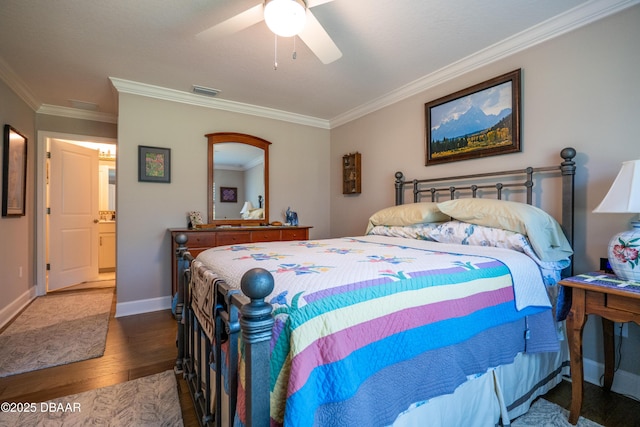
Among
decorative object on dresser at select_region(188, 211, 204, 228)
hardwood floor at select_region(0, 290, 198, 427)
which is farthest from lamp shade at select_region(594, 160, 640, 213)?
decorative object on dresser at select_region(188, 211, 204, 228)

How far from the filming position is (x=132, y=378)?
6.53 ft

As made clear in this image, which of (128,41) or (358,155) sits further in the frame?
(358,155)

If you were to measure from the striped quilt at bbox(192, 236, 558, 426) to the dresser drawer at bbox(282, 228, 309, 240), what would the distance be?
209 cm

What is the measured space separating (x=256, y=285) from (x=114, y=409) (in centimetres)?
163

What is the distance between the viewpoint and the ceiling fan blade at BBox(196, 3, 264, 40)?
175 centimetres

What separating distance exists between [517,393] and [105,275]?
5973mm

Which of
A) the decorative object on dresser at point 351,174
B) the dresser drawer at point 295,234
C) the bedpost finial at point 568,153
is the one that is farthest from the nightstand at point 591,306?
the dresser drawer at point 295,234

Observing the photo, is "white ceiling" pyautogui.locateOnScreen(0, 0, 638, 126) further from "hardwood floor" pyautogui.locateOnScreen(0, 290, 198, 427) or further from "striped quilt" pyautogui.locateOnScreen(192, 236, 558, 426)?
"hardwood floor" pyautogui.locateOnScreen(0, 290, 198, 427)

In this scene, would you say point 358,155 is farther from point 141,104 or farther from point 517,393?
point 517,393

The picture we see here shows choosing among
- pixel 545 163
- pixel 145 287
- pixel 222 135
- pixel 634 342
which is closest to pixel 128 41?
pixel 222 135

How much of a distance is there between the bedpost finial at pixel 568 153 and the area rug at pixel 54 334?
12.0 ft

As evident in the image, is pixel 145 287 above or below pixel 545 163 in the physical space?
below

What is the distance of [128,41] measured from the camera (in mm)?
2391

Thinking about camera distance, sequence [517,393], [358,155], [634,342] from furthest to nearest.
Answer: [358,155] → [634,342] → [517,393]
